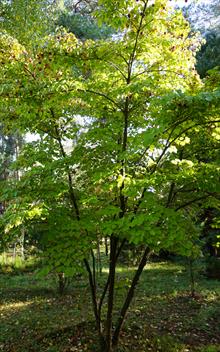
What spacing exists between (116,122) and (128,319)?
4.23 meters

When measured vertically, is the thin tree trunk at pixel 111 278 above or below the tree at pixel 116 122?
below

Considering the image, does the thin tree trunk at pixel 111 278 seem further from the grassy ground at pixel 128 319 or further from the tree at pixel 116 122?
the grassy ground at pixel 128 319

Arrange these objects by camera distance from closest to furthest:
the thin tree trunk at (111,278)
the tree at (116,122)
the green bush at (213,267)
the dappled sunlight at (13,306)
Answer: the tree at (116,122), the thin tree trunk at (111,278), the dappled sunlight at (13,306), the green bush at (213,267)

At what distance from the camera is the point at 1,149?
18.7m

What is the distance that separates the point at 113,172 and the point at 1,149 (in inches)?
656

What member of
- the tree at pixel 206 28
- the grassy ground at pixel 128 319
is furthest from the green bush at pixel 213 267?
the tree at pixel 206 28

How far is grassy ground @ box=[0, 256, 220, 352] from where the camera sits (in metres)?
5.33

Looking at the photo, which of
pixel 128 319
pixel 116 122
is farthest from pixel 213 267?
pixel 116 122

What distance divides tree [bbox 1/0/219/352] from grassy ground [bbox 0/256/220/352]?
5.60ft

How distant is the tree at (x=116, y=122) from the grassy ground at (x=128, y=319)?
1.71 metres

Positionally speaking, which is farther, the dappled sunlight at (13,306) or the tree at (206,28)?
the tree at (206,28)

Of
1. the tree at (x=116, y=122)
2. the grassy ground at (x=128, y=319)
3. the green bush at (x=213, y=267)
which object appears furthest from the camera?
the green bush at (x=213, y=267)

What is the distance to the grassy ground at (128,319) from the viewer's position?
210 inches

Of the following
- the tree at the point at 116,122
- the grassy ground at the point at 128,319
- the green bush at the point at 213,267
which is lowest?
the grassy ground at the point at 128,319
